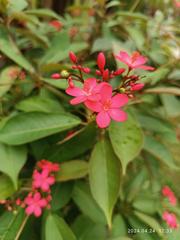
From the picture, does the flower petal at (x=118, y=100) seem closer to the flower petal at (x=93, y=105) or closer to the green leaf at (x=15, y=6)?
the flower petal at (x=93, y=105)

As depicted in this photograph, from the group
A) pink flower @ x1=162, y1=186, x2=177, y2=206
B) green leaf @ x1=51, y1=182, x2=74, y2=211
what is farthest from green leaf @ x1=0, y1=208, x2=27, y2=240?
pink flower @ x1=162, y1=186, x2=177, y2=206

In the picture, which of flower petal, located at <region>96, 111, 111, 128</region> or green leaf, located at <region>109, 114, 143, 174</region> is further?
green leaf, located at <region>109, 114, 143, 174</region>

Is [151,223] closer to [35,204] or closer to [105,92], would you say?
[35,204]

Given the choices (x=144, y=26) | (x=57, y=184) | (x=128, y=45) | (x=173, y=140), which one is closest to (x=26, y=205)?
(x=57, y=184)

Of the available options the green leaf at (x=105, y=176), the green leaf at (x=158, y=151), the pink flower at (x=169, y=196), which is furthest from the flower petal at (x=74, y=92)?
the pink flower at (x=169, y=196)

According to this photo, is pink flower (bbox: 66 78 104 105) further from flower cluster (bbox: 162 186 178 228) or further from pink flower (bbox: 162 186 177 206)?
pink flower (bbox: 162 186 177 206)

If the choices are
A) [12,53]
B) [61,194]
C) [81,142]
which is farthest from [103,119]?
[12,53]
